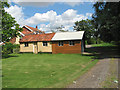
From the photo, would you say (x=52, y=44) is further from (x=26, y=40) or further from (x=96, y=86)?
(x=96, y=86)

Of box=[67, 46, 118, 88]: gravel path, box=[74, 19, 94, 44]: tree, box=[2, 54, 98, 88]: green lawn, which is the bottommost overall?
box=[2, 54, 98, 88]: green lawn

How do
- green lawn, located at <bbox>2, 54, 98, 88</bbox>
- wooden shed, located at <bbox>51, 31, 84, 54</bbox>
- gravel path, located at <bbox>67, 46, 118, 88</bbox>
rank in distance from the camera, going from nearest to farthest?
gravel path, located at <bbox>67, 46, 118, 88</bbox>, green lawn, located at <bbox>2, 54, 98, 88</bbox>, wooden shed, located at <bbox>51, 31, 84, 54</bbox>

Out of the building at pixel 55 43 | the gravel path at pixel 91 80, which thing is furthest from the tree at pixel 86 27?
the gravel path at pixel 91 80

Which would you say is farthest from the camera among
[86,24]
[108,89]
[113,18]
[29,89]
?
[86,24]

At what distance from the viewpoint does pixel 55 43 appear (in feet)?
78.0

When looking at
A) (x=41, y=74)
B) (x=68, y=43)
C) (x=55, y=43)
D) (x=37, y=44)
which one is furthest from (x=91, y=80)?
(x=37, y=44)

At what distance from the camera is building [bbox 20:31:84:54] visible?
22.2 m

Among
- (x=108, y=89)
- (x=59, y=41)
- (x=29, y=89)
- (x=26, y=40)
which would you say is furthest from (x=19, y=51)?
(x=108, y=89)

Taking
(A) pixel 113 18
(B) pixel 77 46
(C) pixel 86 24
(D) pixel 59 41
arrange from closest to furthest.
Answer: (A) pixel 113 18 → (B) pixel 77 46 → (D) pixel 59 41 → (C) pixel 86 24

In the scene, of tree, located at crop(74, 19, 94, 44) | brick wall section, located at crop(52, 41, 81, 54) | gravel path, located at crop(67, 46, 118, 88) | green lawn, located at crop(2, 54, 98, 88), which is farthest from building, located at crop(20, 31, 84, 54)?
tree, located at crop(74, 19, 94, 44)

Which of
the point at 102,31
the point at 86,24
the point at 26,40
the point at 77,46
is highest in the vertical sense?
the point at 86,24

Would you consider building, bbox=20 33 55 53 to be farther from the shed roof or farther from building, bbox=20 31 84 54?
the shed roof

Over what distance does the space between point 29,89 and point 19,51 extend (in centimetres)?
2377

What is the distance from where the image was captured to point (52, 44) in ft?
78.7
